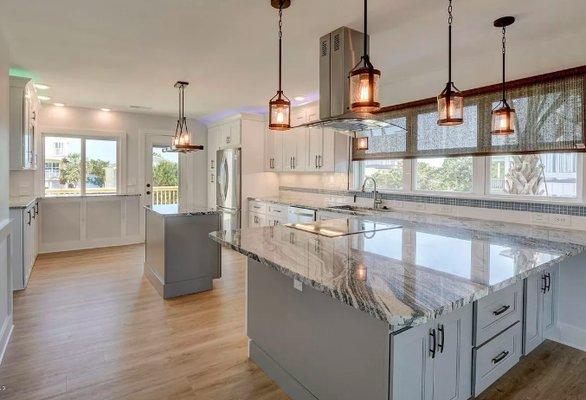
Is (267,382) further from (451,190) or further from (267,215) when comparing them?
(267,215)

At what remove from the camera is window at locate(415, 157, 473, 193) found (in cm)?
362

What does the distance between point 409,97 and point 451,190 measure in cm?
114

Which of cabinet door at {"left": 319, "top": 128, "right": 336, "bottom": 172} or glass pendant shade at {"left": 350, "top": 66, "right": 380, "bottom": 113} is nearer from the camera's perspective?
glass pendant shade at {"left": 350, "top": 66, "right": 380, "bottom": 113}

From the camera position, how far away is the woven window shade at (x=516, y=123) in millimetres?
2730

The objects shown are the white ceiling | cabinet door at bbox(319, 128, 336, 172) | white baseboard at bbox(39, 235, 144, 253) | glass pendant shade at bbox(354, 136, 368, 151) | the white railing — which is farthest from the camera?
the white railing

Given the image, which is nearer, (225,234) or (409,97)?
(225,234)

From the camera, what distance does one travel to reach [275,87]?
14.5 feet

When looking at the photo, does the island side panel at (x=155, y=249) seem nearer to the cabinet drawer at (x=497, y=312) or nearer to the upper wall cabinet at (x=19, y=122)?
the upper wall cabinet at (x=19, y=122)

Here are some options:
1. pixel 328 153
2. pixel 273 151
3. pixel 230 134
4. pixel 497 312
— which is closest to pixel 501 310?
pixel 497 312

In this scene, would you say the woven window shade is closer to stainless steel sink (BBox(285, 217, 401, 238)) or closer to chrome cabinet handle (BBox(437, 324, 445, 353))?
stainless steel sink (BBox(285, 217, 401, 238))

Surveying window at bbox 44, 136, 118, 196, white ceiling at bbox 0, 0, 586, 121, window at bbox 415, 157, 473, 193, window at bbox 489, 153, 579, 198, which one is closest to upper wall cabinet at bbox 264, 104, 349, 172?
white ceiling at bbox 0, 0, 586, 121

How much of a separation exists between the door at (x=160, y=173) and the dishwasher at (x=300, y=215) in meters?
2.99

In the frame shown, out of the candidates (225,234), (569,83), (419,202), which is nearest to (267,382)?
(225,234)

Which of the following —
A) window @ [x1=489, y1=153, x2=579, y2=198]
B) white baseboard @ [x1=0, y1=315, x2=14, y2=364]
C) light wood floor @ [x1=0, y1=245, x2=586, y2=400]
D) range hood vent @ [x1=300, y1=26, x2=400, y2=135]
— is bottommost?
light wood floor @ [x1=0, y1=245, x2=586, y2=400]
